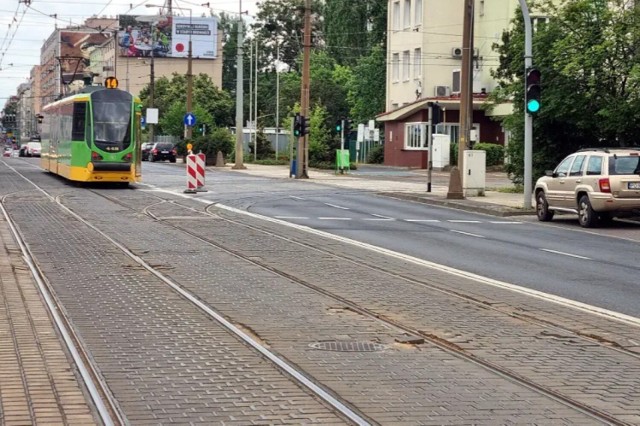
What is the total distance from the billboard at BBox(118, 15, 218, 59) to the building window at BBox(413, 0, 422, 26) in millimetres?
59747

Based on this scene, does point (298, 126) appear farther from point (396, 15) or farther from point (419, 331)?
point (419, 331)

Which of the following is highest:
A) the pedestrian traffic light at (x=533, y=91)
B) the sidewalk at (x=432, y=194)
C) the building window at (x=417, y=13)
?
the building window at (x=417, y=13)

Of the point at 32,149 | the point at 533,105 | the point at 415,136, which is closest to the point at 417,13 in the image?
the point at 415,136

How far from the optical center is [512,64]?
37.7 m

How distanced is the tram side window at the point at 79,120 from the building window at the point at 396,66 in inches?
1685

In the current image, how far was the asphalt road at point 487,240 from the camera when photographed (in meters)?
15.7

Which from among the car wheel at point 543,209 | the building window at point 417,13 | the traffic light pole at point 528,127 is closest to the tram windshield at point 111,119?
the traffic light pole at point 528,127

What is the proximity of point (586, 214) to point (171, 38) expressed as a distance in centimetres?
11084

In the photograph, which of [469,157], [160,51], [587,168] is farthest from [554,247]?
[160,51]

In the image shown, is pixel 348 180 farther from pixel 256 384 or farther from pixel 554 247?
pixel 256 384

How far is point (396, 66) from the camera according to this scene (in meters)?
80.6

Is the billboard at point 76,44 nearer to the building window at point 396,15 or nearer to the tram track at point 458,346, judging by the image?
the building window at point 396,15

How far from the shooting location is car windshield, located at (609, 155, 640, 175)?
86.7 ft

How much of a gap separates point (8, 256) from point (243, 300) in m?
5.39
